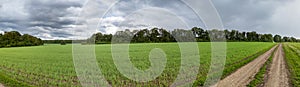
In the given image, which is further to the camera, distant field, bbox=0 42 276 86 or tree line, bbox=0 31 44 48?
tree line, bbox=0 31 44 48

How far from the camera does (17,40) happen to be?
10288 centimetres

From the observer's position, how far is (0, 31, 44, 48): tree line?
97.4 meters

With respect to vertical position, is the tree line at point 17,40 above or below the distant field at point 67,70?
above

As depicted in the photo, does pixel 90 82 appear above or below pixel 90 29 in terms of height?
below

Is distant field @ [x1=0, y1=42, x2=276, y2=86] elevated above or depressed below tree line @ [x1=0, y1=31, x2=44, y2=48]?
below

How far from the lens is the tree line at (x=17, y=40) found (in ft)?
320

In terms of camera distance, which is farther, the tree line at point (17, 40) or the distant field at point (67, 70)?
the tree line at point (17, 40)

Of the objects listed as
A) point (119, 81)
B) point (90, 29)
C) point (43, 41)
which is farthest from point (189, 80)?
point (43, 41)

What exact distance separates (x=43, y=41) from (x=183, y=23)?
4298 inches

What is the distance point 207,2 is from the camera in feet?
41.6

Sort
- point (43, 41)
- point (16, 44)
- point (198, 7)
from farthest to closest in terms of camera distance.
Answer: point (43, 41) < point (16, 44) < point (198, 7)

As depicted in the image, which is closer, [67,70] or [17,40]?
[67,70]

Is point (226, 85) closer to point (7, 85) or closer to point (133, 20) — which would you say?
point (133, 20)

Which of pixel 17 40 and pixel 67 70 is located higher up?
pixel 17 40
